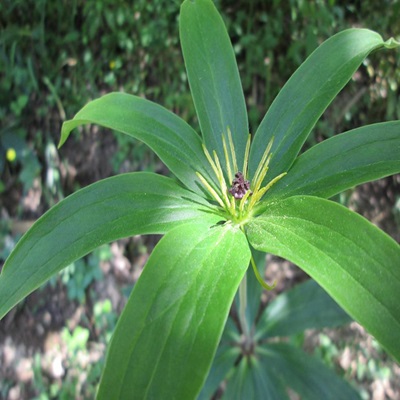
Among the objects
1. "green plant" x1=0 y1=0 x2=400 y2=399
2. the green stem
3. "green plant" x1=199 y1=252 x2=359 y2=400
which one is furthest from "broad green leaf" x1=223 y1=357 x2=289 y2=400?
"green plant" x1=0 y1=0 x2=400 y2=399

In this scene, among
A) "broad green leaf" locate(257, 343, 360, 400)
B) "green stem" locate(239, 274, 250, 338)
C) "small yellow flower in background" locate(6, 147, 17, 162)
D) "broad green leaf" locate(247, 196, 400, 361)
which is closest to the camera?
"broad green leaf" locate(247, 196, 400, 361)

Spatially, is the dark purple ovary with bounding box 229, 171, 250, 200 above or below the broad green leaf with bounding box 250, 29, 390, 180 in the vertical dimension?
below

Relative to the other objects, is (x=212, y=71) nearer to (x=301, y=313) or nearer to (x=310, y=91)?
(x=310, y=91)

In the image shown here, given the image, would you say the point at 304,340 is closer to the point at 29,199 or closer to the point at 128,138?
the point at 128,138

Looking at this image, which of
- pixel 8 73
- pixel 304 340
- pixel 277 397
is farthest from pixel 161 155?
pixel 8 73

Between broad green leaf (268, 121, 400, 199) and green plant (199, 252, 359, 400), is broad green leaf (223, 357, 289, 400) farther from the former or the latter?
broad green leaf (268, 121, 400, 199)

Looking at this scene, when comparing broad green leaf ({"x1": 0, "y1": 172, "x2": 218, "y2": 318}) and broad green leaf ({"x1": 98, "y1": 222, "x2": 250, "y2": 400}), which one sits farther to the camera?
broad green leaf ({"x1": 0, "y1": 172, "x2": 218, "y2": 318})
